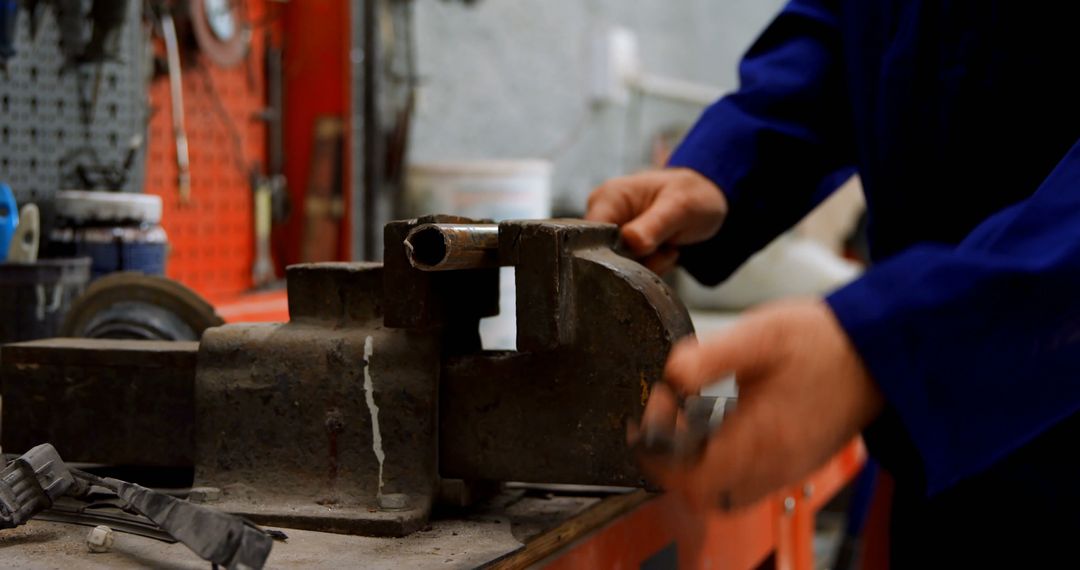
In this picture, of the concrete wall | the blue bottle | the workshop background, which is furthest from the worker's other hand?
the concrete wall

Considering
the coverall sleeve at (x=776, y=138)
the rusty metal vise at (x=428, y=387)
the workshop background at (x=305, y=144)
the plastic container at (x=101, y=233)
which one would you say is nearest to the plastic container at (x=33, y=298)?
the workshop background at (x=305, y=144)

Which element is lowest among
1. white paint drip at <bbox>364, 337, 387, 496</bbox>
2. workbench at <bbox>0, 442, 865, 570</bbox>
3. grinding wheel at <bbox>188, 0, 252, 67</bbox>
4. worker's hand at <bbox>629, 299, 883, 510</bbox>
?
workbench at <bbox>0, 442, 865, 570</bbox>

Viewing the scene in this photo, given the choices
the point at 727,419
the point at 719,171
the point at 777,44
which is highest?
the point at 777,44

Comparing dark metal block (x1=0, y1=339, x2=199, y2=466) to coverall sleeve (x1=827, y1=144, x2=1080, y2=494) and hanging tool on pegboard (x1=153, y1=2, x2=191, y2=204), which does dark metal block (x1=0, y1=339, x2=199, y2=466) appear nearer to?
coverall sleeve (x1=827, y1=144, x2=1080, y2=494)

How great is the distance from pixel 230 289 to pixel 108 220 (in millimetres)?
779

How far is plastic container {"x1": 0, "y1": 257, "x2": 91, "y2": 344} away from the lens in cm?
105

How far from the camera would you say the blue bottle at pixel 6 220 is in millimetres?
1103

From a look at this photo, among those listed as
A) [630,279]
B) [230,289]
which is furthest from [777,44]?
[230,289]

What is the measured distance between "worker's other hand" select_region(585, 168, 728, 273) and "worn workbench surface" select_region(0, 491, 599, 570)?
33 centimetres

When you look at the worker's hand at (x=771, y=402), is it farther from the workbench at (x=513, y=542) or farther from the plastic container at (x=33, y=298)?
the plastic container at (x=33, y=298)

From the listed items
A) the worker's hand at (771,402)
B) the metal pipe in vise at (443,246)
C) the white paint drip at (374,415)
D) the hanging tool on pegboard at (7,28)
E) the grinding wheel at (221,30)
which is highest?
the grinding wheel at (221,30)

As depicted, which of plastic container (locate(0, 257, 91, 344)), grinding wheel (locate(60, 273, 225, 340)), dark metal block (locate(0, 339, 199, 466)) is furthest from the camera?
plastic container (locate(0, 257, 91, 344))

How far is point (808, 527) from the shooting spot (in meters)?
1.27

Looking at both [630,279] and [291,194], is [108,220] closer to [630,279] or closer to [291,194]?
[630,279]
